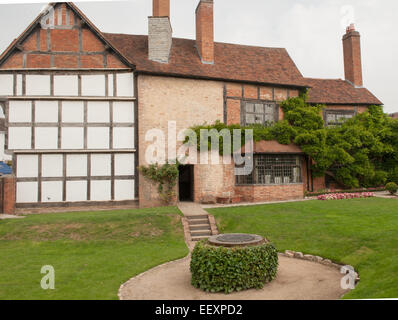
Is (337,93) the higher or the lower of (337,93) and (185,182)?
the higher

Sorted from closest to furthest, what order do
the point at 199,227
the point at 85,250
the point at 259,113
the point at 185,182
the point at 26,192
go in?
the point at 85,250 → the point at 199,227 → the point at 26,192 → the point at 259,113 → the point at 185,182

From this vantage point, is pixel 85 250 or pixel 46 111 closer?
pixel 85 250

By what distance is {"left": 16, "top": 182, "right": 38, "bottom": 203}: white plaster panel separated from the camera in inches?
604

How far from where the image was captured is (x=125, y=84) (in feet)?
54.1

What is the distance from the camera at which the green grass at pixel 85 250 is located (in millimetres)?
6938

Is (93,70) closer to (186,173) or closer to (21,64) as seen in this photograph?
(21,64)

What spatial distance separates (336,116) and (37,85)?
18.6 meters

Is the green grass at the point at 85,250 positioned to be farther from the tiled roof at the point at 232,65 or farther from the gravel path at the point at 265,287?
the tiled roof at the point at 232,65

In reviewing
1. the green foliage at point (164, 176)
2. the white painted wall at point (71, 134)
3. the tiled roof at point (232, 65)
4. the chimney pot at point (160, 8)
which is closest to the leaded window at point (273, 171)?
the green foliage at point (164, 176)

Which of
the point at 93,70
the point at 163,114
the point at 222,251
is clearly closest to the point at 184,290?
the point at 222,251

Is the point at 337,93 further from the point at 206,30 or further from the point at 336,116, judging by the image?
the point at 206,30

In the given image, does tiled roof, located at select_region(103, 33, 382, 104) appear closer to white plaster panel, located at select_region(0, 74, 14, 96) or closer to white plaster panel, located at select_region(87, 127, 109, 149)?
white plaster panel, located at select_region(87, 127, 109, 149)

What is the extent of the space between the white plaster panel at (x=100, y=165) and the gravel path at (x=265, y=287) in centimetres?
877

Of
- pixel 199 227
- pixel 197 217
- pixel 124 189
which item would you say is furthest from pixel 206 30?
pixel 199 227
